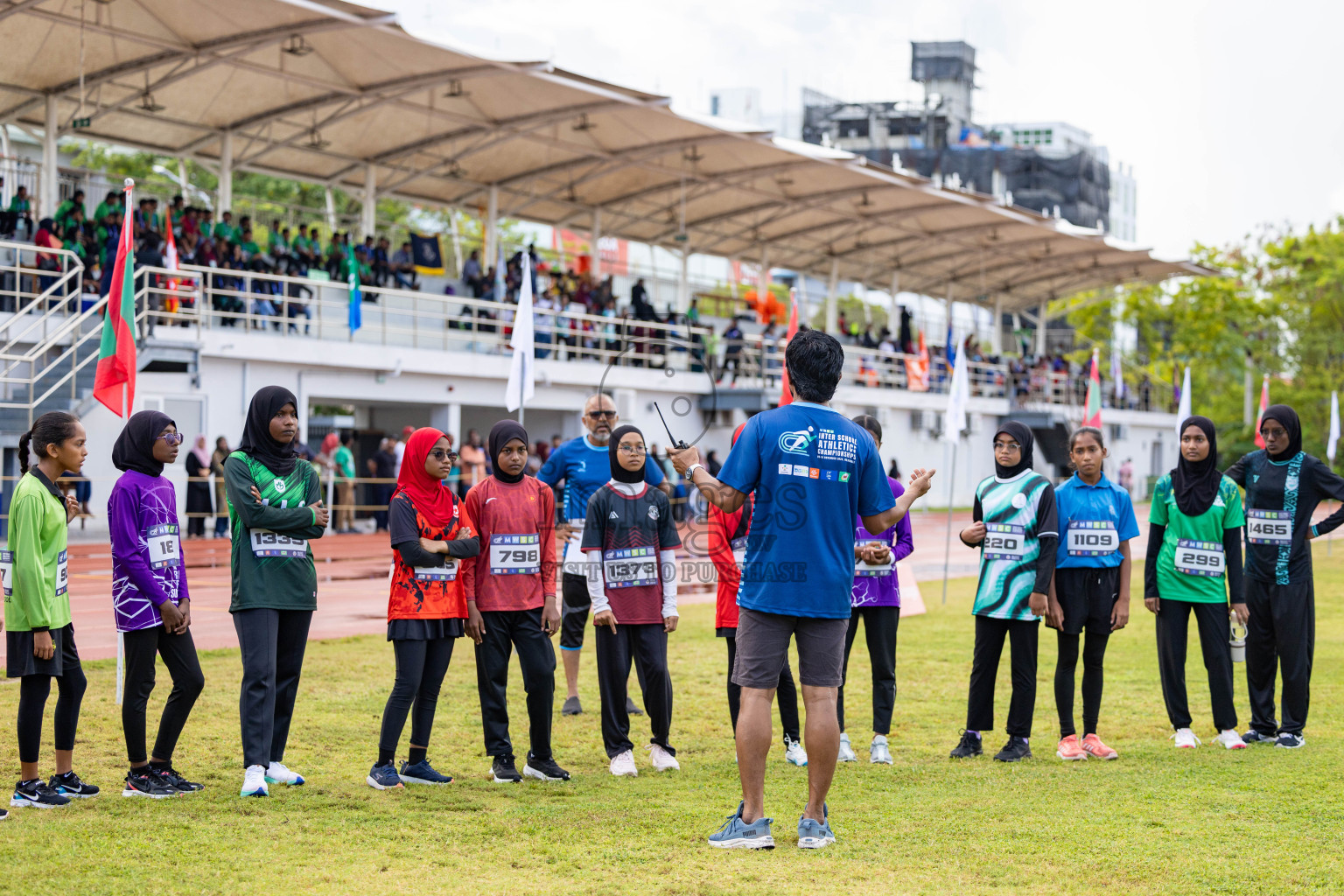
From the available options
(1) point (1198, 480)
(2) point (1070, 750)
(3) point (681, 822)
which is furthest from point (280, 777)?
(1) point (1198, 480)

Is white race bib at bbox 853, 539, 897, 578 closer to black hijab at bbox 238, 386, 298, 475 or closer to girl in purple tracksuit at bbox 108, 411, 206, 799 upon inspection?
black hijab at bbox 238, 386, 298, 475

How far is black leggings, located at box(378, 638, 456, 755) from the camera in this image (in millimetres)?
6527

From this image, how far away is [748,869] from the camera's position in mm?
4996

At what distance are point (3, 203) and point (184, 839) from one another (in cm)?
2034

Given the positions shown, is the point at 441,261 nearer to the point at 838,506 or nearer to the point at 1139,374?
the point at 838,506

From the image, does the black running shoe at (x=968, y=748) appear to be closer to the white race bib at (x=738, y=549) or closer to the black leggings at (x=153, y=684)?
the white race bib at (x=738, y=549)

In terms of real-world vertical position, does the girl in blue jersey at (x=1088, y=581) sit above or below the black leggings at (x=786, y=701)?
above

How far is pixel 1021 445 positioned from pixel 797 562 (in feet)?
8.07

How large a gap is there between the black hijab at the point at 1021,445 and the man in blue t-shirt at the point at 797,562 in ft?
7.10

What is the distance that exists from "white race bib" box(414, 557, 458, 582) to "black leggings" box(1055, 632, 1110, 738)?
335 cm

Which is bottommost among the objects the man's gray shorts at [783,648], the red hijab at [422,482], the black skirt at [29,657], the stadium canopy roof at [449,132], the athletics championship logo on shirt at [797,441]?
the black skirt at [29,657]

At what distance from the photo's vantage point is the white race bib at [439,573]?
661cm

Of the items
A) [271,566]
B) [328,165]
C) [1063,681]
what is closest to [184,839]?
[271,566]

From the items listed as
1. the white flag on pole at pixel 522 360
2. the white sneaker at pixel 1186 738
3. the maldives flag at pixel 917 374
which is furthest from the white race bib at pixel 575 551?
the maldives flag at pixel 917 374
